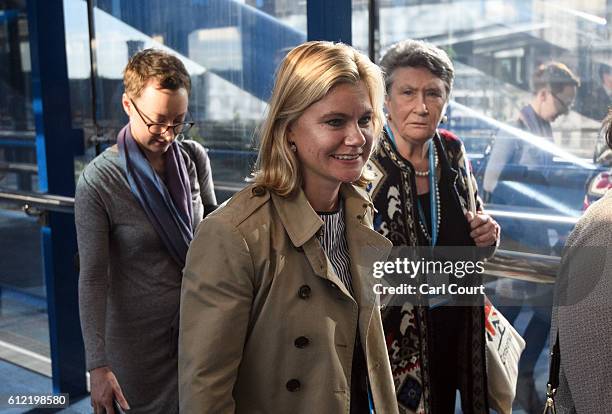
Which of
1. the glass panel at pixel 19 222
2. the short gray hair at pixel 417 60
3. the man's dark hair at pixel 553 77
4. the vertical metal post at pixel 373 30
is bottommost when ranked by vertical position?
the glass panel at pixel 19 222

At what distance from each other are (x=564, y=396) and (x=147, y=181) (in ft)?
4.26

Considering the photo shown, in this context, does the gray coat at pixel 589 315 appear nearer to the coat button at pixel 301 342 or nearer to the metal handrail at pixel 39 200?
the coat button at pixel 301 342

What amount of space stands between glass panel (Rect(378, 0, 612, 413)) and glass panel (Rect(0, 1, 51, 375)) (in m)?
2.60

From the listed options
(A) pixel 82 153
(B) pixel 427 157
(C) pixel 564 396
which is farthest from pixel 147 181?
(A) pixel 82 153

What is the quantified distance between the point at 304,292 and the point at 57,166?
2649 mm

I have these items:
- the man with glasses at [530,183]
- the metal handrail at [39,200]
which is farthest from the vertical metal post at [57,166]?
the man with glasses at [530,183]

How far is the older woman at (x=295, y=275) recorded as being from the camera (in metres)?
1.49

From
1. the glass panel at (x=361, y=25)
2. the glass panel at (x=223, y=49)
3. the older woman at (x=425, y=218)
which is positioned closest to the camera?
the older woman at (x=425, y=218)

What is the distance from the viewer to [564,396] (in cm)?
143

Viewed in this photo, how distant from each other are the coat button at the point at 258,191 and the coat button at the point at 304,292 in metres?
0.22

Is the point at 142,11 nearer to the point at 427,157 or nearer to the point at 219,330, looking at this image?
the point at 427,157

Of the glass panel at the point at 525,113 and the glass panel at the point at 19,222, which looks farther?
the glass panel at the point at 19,222

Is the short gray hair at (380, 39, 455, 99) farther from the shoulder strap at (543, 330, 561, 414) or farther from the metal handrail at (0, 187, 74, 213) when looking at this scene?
the metal handrail at (0, 187, 74, 213)

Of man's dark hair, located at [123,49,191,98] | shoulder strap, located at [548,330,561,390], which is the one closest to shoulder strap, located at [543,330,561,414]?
shoulder strap, located at [548,330,561,390]
